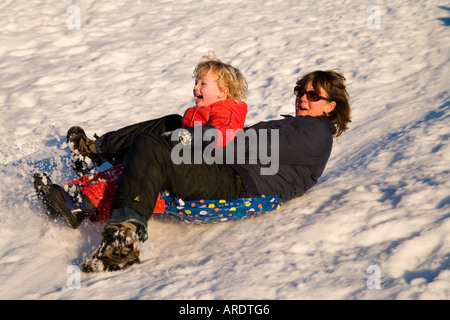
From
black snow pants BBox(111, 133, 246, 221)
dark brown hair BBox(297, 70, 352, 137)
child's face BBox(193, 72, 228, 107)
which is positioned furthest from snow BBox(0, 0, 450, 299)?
child's face BBox(193, 72, 228, 107)

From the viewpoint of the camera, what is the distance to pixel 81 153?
3635 mm

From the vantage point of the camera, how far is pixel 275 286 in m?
2.37

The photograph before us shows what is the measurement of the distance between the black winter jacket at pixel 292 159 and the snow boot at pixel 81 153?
47.4 inches

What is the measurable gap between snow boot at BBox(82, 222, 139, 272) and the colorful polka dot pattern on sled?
0.42 meters

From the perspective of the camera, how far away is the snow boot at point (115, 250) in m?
2.51

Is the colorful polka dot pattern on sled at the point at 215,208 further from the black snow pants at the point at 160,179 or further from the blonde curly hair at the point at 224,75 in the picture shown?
the blonde curly hair at the point at 224,75

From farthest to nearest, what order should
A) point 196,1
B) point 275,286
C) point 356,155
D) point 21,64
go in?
point 196,1, point 21,64, point 356,155, point 275,286

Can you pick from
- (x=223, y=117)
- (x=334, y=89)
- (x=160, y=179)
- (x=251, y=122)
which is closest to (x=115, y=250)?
(x=160, y=179)

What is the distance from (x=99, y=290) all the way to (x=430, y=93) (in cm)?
422

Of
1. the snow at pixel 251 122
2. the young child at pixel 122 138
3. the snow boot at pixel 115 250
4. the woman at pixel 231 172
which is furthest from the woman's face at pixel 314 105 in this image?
the snow boot at pixel 115 250

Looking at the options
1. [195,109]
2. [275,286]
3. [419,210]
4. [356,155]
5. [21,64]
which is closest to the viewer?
[275,286]

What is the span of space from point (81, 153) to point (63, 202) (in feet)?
2.76
